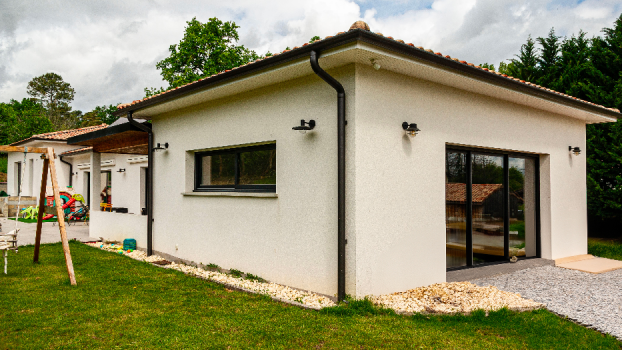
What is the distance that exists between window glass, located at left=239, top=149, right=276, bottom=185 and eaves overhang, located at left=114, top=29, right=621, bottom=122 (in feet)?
4.28

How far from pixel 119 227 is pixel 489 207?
359 inches

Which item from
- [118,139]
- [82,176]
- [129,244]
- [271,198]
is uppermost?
[118,139]

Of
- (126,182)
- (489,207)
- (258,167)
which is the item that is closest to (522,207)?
(489,207)

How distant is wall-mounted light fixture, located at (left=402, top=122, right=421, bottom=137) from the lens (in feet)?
17.7

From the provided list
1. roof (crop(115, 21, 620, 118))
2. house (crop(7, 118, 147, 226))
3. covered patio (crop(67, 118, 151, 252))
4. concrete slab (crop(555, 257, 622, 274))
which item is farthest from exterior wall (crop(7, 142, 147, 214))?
concrete slab (crop(555, 257, 622, 274))

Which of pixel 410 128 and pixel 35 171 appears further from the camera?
pixel 35 171

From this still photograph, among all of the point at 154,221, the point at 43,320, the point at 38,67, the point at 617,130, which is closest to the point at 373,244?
the point at 43,320

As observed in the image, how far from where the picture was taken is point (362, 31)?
Answer: 4223mm

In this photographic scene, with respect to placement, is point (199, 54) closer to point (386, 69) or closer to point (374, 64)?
point (386, 69)

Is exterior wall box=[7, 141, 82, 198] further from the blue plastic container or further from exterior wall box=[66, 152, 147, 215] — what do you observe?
the blue plastic container

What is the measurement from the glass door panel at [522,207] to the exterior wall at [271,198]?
14.0ft

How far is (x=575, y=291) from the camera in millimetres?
6043

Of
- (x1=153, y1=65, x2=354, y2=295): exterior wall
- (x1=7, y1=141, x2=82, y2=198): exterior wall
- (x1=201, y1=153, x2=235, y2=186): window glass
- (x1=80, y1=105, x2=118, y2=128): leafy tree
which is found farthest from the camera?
(x1=80, y1=105, x2=118, y2=128): leafy tree

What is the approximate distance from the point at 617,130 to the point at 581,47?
4227 mm
